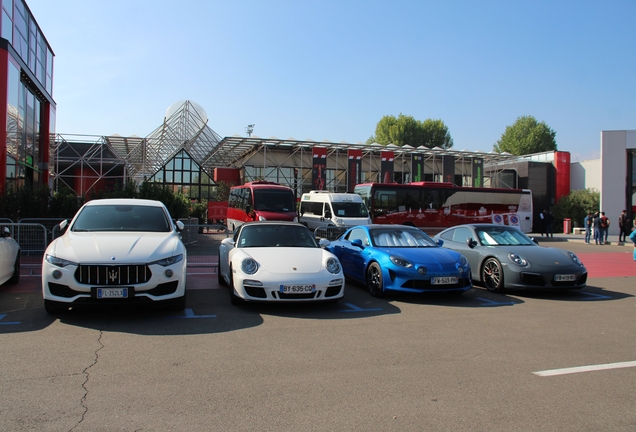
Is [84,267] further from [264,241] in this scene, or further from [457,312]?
[457,312]

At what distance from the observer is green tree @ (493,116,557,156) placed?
Answer: 76.3 meters

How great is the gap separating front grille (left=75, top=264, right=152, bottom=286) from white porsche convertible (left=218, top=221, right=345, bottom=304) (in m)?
1.53

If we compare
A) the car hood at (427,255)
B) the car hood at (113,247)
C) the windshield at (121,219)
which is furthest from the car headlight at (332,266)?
the windshield at (121,219)

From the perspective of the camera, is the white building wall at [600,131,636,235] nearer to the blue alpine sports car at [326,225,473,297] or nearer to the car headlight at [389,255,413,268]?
the blue alpine sports car at [326,225,473,297]

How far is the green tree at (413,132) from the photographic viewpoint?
7288 centimetres

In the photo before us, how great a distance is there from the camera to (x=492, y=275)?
33.4ft

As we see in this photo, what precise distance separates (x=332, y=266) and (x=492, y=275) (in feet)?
12.7

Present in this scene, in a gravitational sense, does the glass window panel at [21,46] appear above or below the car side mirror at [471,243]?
above

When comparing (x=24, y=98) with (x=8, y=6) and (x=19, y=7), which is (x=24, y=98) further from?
(x=8, y=6)

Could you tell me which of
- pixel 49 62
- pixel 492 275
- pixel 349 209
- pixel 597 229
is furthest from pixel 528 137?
pixel 492 275

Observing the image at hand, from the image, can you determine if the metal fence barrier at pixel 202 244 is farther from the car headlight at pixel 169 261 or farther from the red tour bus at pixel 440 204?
the red tour bus at pixel 440 204

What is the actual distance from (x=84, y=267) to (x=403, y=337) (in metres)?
4.22

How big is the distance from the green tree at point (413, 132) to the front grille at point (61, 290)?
2675 inches

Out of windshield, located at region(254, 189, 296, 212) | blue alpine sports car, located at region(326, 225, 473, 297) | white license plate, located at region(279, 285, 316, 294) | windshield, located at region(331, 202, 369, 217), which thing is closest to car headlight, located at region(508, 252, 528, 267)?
blue alpine sports car, located at region(326, 225, 473, 297)
